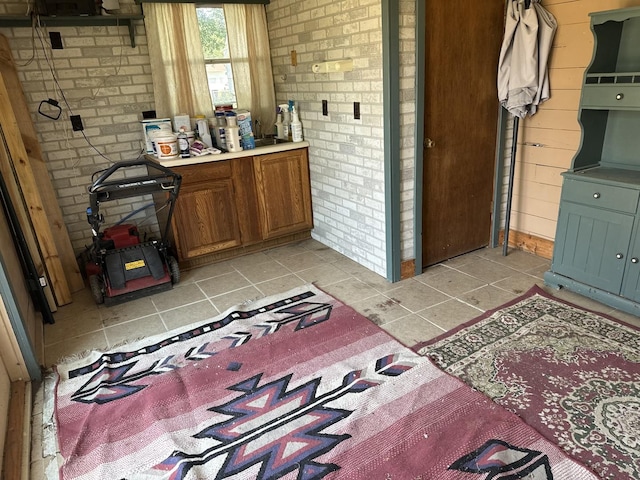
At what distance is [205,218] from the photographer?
141 inches

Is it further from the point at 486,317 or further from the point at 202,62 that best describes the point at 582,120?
the point at 202,62

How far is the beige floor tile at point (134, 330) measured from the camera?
275 centimetres

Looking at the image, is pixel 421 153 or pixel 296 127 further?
pixel 296 127

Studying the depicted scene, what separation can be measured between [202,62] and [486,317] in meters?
2.97

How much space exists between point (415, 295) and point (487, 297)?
0.46m

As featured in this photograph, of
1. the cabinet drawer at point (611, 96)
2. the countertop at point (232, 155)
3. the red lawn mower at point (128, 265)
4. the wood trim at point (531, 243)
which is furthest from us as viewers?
the wood trim at point (531, 243)

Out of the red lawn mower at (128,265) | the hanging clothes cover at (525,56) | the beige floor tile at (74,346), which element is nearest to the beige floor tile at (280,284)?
the red lawn mower at (128,265)

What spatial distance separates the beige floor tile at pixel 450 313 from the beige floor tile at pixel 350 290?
0.43m

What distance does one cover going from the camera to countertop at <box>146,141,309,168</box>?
3.35 metres

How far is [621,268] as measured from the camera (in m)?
2.59

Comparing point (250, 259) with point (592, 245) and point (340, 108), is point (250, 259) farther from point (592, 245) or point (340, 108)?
point (592, 245)

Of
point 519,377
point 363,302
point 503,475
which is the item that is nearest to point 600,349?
point 519,377

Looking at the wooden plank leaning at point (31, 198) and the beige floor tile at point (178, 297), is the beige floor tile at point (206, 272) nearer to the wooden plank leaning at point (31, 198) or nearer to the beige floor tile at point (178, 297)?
the beige floor tile at point (178, 297)

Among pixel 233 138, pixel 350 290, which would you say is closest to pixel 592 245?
Answer: pixel 350 290
